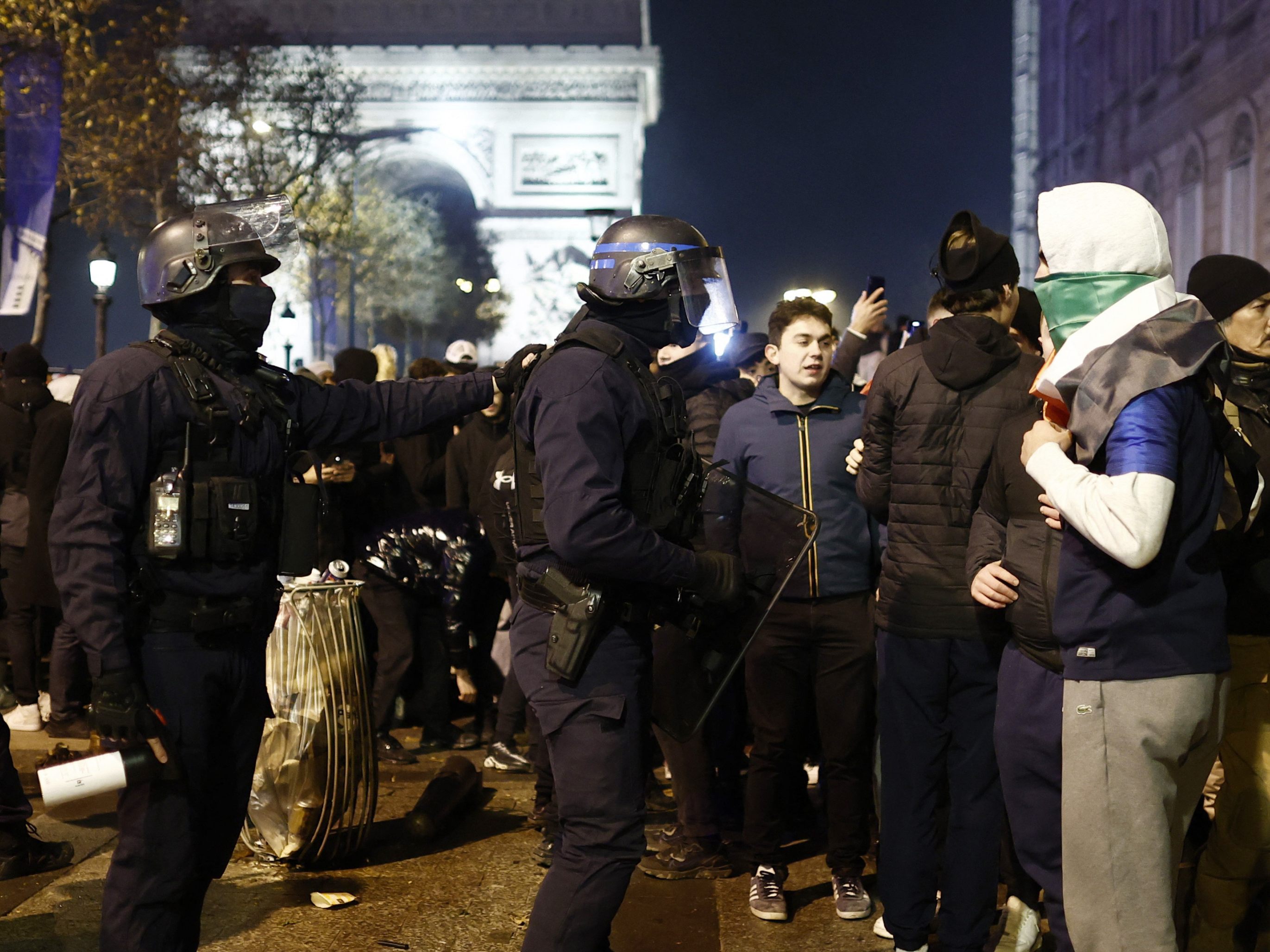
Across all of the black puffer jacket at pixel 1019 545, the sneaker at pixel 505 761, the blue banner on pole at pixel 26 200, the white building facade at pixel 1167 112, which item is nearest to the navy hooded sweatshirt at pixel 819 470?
the black puffer jacket at pixel 1019 545

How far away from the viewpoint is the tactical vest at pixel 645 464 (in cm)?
314

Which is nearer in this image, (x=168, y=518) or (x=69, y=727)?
(x=168, y=518)

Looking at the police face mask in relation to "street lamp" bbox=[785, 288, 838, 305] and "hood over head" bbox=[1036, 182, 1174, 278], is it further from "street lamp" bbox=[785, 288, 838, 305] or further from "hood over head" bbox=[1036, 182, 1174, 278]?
"street lamp" bbox=[785, 288, 838, 305]

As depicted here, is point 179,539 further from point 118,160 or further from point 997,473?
point 118,160

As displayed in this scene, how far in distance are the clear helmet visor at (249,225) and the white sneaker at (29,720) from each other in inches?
196

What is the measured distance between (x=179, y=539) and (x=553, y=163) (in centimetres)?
4077

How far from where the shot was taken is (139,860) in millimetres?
2980

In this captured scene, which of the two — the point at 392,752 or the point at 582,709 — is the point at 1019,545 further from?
the point at 392,752

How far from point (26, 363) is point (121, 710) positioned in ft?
16.7

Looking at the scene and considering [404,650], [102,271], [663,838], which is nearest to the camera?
[663,838]

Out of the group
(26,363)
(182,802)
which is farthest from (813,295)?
(26,363)

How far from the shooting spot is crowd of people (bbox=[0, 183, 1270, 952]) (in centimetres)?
257

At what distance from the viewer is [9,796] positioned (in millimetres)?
4609

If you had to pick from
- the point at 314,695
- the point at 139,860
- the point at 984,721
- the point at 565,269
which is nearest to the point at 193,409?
the point at 139,860
